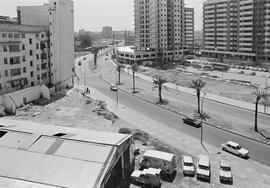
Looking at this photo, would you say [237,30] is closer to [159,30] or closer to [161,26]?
[161,26]

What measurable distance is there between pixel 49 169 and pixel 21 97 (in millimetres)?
38088

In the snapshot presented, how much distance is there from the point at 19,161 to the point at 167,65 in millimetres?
118470

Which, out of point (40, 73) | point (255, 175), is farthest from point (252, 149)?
point (40, 73)

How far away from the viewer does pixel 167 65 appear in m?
144

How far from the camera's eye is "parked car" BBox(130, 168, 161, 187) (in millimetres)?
30484

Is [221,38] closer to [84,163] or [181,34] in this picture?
[181,34]

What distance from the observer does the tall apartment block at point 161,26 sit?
517 feet

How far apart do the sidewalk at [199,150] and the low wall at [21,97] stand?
17202mm

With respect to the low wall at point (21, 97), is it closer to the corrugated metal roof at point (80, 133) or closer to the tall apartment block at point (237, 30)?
the corrugated metal roof at point (80, 133)

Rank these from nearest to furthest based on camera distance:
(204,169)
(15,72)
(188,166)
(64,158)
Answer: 1. (64,158)
2. (204,169)
3. (188,166)
4. (15,72)

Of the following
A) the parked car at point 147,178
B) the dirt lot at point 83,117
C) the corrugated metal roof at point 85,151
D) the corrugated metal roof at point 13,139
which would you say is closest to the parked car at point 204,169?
the dirt lot at point 83,117

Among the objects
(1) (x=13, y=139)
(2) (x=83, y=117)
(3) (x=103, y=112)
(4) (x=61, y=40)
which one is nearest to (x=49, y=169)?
(1) (x=13, y=139)

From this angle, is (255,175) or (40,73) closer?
(255,175)

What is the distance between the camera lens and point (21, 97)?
62750 mm
